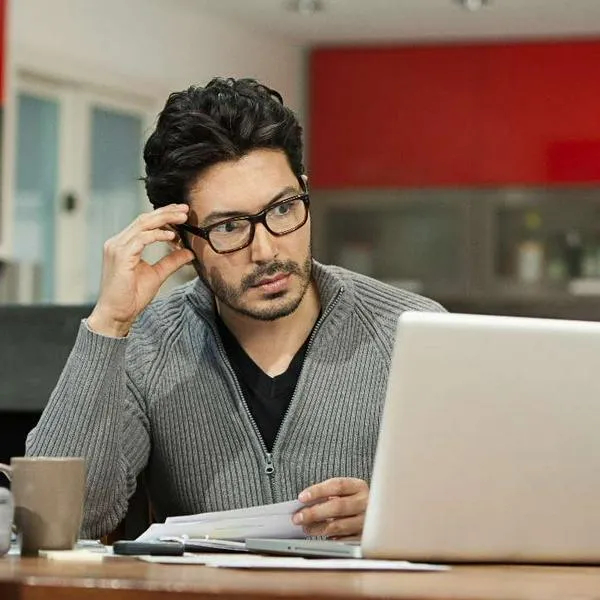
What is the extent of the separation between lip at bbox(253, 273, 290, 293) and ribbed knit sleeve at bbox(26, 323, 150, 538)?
0.25m

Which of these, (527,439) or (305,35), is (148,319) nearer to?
(527,439)

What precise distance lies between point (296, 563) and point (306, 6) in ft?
17.2

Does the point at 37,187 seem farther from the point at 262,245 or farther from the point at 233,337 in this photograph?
the point at 262,245

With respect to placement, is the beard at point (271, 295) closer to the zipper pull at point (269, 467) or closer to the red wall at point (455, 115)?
the zipper pull at point (269, 467)

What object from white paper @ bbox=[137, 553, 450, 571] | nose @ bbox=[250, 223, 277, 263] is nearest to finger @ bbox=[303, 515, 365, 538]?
white paper @ bbox=[137, 553, 450, 571]

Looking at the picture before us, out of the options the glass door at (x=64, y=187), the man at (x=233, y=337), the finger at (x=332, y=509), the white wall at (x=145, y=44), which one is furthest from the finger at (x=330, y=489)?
the white wall at (x=145, y=44)

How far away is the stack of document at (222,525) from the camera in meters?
1.69

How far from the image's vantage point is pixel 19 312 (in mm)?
2668

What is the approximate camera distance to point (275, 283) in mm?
2143

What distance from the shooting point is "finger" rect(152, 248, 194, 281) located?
217 centimetres

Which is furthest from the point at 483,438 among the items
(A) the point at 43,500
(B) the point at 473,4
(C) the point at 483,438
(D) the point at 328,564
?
(B) the point at 473,4

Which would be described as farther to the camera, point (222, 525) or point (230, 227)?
point (230, 227)

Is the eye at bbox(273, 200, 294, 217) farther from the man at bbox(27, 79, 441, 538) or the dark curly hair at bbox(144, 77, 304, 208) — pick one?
the dark curly hair at bbox(144, 77, 304, 208)

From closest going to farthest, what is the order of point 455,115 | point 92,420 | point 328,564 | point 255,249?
1. point 328,564
2. point 92,420
3. point 255,249
4. point 455,115
